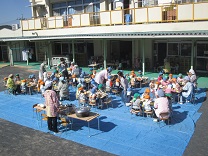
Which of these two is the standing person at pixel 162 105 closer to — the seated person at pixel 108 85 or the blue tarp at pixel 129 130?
the blue tarp at pixel 129 130

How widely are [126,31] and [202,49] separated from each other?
225 inches

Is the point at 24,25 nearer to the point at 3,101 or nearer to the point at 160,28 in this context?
the point at 3,101

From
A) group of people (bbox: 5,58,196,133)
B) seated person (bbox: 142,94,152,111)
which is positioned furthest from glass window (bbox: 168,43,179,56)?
seated person (bbox: 142,94,152,111)

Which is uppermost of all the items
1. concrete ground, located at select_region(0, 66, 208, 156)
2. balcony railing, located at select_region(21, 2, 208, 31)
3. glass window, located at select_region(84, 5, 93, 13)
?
glass window, located at select_region(84, 5, 93, 13)

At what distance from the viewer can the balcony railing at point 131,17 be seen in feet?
48.2

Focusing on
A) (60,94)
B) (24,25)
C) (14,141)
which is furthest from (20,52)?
(14,141)

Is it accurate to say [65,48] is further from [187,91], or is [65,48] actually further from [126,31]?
[187,91]

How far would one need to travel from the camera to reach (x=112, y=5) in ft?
69.2

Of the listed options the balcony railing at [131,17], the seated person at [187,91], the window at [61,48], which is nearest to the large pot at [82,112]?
the seated person at [187,91]

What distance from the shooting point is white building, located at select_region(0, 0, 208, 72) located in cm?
1520

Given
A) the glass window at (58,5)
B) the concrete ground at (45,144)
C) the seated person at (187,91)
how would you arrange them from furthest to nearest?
the glass window at (58,5) → the seated person at (187,91) → the concrete ground at (45,144)

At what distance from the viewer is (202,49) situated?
17609mm

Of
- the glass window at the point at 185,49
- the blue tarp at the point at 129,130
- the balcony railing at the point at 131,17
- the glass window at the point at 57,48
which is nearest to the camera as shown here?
the blue tarp at the point at 129,130

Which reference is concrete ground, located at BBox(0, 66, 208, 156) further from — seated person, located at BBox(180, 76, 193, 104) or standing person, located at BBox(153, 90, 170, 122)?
seated person, located at BBox(180, 76, 193, 104)
